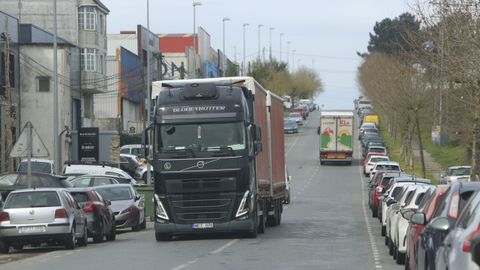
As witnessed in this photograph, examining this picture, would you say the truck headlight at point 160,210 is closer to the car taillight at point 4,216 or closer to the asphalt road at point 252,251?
the asphalt road at point 252,251

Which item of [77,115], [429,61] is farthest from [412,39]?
[77,115]

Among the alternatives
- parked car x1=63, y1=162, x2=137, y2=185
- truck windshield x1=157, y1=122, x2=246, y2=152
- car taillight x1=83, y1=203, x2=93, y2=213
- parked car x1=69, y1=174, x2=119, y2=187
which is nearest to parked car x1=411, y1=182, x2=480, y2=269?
truck windshield x1=157, y1=122, x2=246, y2=152

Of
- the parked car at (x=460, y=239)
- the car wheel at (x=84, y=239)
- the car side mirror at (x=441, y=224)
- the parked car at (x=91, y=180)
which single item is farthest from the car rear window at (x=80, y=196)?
the car side mirror at (x=441, y=224)

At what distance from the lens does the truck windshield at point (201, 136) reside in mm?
25562

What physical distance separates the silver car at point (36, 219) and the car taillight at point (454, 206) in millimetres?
13469

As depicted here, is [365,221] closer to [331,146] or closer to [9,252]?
[9,252]

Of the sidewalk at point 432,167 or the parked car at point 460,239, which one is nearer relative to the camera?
the parked car at point 460,239

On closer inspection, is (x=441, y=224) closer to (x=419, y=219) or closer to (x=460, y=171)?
(x=419, y=219)

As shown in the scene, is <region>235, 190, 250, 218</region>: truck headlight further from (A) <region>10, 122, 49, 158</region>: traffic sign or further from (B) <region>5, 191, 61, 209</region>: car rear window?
(A) <region>10, 122, 49, 158</region>: traffic sign

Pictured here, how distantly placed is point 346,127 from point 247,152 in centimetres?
5310

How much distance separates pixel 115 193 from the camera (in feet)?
115

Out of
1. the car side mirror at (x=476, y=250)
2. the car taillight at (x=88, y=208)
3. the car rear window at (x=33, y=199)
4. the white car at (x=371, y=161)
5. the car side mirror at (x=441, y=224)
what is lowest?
the white car at (x=371, y=161)

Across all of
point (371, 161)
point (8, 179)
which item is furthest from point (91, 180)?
point (371, 161)

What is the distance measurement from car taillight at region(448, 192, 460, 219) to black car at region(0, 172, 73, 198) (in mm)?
21422
